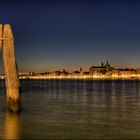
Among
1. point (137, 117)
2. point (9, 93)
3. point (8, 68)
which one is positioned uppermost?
point (8, 68)

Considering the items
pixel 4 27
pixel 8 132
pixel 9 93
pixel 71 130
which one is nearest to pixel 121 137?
pixel 71 130

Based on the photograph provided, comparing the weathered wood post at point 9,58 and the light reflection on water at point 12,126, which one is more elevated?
the weathered wood post at point 9,58

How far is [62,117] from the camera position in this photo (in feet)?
76.4

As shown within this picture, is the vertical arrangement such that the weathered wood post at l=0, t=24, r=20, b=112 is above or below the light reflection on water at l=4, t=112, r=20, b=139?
above

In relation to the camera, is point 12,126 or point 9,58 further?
point 9,58

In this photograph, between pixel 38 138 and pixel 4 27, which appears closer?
pixel 38 138

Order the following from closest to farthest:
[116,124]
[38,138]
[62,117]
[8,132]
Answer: [38,138] → [8,132] → [116,124] → [62,117]

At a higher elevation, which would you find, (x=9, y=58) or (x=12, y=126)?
(x=9, y=58)

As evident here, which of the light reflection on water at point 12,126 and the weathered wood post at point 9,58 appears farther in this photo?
the weathered wood post at point 9,58

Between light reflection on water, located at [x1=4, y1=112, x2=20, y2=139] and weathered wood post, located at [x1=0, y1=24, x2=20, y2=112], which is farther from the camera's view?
weathered wood post, located at [x1=0, y1=24, x2=20, y2=112]

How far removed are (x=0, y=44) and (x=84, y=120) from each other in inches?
247

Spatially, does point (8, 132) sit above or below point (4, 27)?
below

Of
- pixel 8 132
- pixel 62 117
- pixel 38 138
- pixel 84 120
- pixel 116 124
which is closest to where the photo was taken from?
pixel 38 138

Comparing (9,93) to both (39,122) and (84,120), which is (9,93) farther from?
(84,120)
